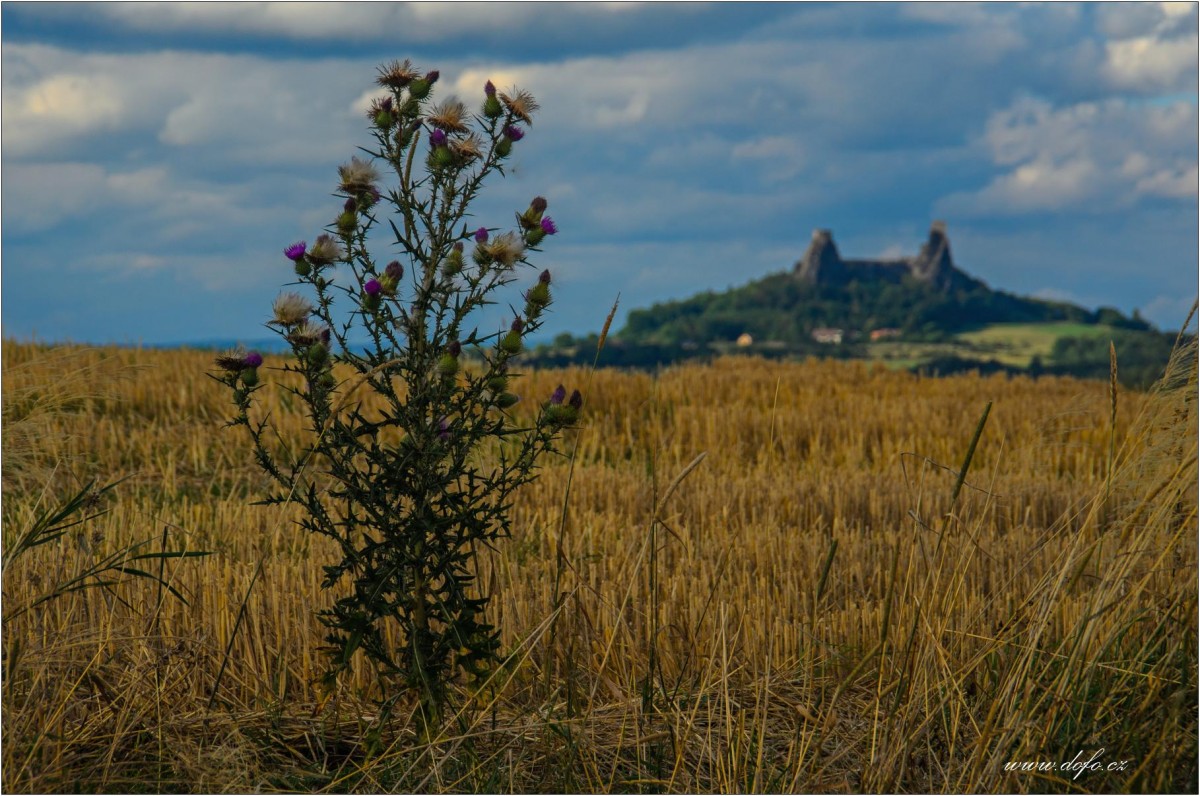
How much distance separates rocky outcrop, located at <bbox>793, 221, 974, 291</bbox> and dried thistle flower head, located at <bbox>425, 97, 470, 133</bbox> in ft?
439

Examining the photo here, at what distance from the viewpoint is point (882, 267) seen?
139500 millimetres

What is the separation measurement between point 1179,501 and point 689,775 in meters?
2.13

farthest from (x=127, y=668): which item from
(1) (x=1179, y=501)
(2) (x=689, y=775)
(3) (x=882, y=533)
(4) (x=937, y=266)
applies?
(4) (x=937, y=266)

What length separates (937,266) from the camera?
137 metres

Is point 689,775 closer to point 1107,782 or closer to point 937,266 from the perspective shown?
point 1107,782

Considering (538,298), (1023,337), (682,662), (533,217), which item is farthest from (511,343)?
(1023,337)

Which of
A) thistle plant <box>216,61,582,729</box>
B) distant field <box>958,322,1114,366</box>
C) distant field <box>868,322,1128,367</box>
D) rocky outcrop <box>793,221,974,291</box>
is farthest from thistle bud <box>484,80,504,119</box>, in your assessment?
rocky outcrop <box>793,221,974,291</box>

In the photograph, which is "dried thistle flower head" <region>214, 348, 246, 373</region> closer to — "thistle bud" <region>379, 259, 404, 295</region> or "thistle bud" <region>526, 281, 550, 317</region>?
"thistle bud" <region>379, 259, 404, 295</region>

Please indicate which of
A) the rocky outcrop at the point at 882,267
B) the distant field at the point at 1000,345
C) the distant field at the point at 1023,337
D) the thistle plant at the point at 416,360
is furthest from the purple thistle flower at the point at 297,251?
the rocky outcrop at the point at 882,267

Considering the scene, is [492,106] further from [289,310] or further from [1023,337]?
[1023,337]

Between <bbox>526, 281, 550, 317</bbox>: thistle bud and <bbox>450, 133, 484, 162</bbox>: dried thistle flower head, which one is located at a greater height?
<bbox>450, 133, 484, 162</bbox>: dried thistle flower head

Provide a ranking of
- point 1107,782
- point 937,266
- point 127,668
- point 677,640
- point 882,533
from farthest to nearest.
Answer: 1. point 937,266
2. point 882,533
3. point 677,640
4. point 127,668
5. point 1107,782

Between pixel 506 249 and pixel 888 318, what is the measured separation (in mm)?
126810

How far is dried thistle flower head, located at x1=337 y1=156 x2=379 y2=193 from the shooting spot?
11.1 ft
